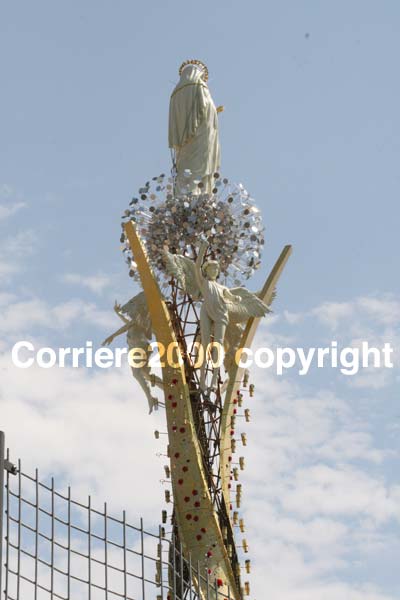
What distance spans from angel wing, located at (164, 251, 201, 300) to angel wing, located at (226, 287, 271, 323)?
1.67 feet

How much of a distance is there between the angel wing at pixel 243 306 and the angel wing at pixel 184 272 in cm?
51

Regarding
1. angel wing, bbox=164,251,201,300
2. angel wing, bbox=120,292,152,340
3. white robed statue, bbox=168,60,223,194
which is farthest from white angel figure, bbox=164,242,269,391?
white robed statue, bbox=168,60,223,194

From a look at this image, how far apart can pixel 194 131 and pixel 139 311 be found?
10.2 ft

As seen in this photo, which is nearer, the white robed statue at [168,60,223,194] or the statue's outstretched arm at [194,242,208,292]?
the statue's outstretched arm at [194,242,208,292]

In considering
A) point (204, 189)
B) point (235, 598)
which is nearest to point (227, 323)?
point (204, 189)

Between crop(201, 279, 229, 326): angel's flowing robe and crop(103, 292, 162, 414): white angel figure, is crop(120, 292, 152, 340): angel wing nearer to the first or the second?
crop(103, 292, 162, 414): white angel figure

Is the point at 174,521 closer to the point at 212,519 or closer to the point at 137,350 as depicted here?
the point at 212,519

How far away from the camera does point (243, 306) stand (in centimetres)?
1742

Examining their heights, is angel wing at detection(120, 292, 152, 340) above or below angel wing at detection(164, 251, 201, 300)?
below

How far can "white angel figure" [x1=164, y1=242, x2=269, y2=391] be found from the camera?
55.8 ft

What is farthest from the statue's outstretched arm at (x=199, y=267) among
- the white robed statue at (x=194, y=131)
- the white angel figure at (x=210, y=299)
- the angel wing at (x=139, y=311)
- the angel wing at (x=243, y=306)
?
the white robed statue at (x=194, y=131)

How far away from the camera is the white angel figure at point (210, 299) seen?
17.0 metres

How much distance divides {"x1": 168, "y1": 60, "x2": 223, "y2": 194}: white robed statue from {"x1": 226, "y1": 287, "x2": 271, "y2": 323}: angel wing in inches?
73.1

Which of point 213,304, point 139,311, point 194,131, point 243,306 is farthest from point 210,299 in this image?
point 194,131
